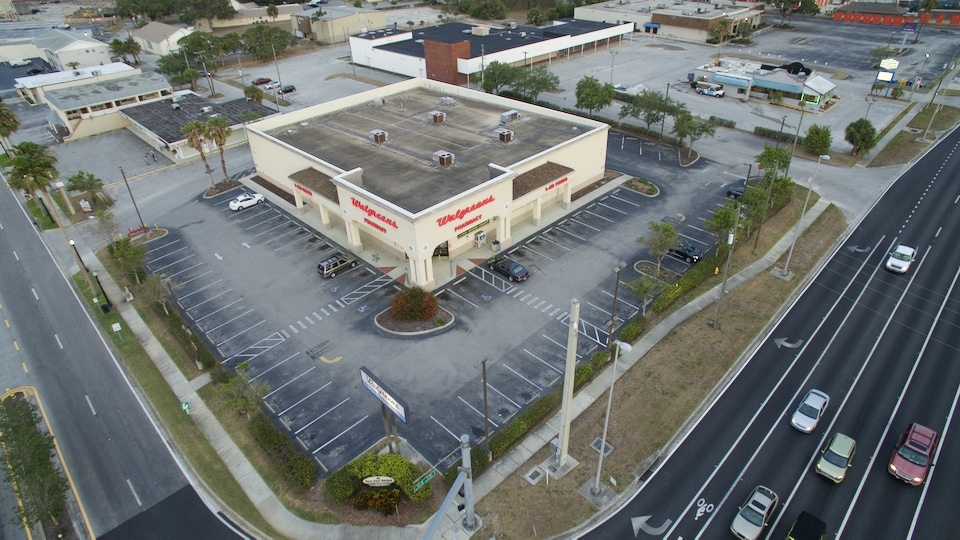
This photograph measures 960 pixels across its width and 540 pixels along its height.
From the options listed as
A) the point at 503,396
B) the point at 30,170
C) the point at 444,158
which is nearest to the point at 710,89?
the point at 444,158

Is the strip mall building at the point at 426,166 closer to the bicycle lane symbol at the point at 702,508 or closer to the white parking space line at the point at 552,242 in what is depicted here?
the white parking space line at the point at 552,242

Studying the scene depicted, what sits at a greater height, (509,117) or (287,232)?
(509,117)

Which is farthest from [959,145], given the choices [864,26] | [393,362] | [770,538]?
[864,26]

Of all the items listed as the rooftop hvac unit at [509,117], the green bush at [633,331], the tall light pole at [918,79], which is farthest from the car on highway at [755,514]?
the tall light pole at [918,79]

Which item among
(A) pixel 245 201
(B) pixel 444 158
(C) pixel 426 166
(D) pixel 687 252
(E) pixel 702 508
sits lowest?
(E) pixel 702 508

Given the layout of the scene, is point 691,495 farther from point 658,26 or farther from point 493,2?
point 493,2

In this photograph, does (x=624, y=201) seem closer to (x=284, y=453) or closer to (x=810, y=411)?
(x=810, y=411)

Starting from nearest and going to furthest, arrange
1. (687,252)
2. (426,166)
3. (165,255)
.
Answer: (687,252), (165,255), (426,166)
